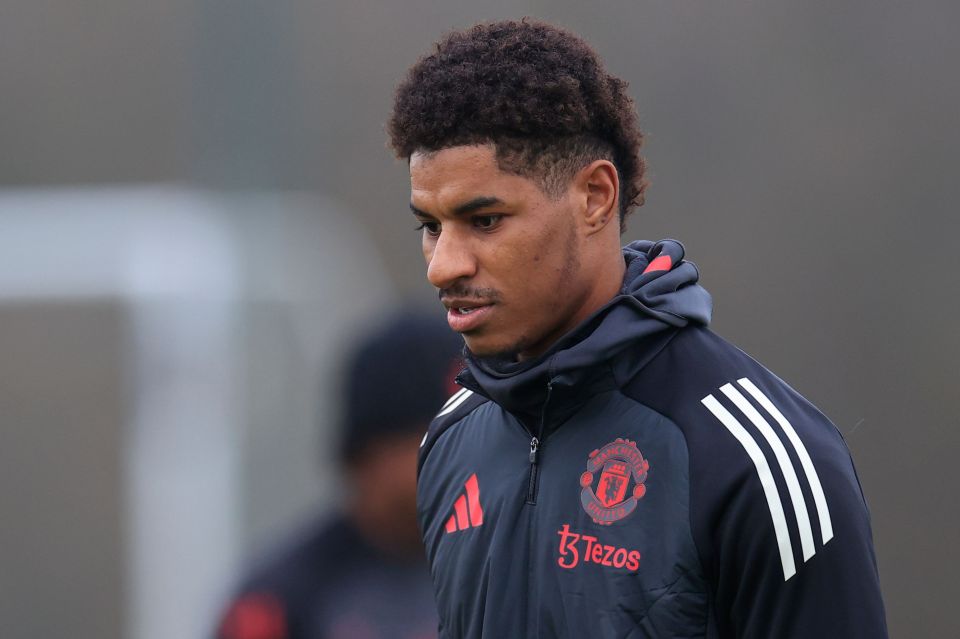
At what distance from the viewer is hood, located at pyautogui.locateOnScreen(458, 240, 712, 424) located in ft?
4.34

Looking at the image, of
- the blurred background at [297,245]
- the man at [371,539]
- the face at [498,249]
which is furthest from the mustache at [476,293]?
the blurred background at [297,245]

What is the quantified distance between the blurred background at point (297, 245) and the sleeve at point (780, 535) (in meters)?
1.16

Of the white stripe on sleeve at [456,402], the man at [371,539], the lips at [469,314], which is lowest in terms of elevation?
the man at [371,539]

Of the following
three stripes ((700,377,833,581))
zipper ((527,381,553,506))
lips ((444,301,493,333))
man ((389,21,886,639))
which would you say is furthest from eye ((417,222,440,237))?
three stripes ((700,377,833,581))

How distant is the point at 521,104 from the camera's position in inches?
53.7

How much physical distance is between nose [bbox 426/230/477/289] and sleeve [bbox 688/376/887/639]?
0.35 meters

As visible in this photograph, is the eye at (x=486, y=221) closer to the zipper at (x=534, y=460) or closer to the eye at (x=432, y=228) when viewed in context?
the eye at (x=432, y=228)

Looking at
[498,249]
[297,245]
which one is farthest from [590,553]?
[297,245]

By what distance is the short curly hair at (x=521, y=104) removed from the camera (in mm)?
1366

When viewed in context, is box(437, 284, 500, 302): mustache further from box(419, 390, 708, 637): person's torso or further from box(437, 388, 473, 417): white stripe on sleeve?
box(437, 388, 473, 417): white stripe on sleeve

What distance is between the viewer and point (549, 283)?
1.38 m

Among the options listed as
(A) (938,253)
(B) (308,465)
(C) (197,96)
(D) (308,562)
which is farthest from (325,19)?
(A) (938,253)

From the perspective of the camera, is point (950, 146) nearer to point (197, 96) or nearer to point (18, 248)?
point (197, 96)

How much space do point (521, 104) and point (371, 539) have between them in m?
1.09
